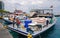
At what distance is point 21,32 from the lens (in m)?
29.2

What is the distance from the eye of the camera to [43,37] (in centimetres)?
3262

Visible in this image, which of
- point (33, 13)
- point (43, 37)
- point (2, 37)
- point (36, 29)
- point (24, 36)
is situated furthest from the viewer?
point (33, 13)

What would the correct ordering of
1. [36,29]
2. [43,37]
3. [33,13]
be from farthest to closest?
[33,13] → [43,37] → [36,29]

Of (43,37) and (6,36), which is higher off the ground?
(6,36)

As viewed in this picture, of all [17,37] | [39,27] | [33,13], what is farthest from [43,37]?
[33,13]

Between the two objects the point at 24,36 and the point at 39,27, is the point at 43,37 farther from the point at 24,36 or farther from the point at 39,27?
the point at 24,36

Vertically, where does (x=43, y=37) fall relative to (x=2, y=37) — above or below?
below

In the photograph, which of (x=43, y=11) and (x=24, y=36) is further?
(x=43, y=11)

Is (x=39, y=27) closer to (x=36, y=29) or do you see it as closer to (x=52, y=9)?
(x=36, y=29)

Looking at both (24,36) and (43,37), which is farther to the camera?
(43,37)

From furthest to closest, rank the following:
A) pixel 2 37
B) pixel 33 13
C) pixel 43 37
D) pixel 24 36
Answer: pixel 33 13, pixel 43 37, pixel 24 36, pixel 2 37

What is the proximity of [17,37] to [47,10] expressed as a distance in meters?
50.9

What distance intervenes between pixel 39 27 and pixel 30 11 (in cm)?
4915

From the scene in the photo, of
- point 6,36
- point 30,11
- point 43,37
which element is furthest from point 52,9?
point 6,36
